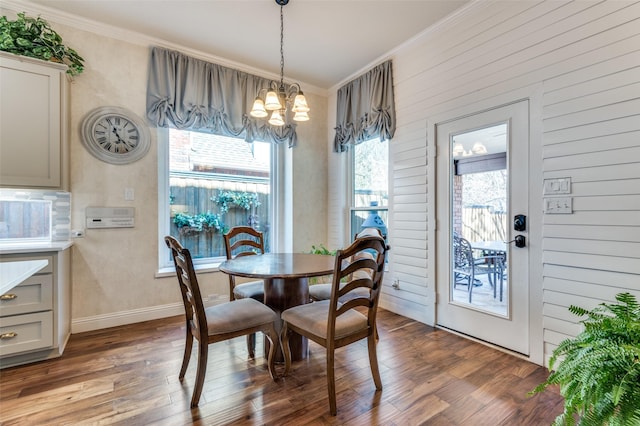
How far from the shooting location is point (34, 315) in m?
2.20

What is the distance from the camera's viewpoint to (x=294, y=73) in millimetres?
3855

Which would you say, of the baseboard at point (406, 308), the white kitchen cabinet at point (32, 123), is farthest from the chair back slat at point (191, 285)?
the baseboard at point (406, 308)

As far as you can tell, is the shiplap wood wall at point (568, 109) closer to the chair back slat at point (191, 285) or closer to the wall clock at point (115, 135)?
the chair back slat at point (191, 285)

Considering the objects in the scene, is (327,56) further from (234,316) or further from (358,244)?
(234,316)

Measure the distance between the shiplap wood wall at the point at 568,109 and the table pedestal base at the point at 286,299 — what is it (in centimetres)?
171

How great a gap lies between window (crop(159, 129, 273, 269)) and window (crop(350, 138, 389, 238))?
121 cm

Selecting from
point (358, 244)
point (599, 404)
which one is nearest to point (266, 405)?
point (358, 244)

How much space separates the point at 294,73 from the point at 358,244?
3035 mm

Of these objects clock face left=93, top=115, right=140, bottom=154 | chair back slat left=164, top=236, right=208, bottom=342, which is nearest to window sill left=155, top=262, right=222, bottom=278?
clock face left=93, top=115, right=140, bottom=154

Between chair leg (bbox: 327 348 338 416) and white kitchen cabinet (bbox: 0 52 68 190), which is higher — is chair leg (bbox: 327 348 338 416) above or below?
below

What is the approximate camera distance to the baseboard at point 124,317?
2783 millimetres

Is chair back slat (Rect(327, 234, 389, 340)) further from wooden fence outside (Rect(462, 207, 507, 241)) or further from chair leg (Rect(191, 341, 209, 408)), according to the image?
wooden fence outside (Rect(462, 207, 507, 241))

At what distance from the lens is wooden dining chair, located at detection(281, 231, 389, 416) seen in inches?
65.0

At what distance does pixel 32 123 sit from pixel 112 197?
2.72 feet
